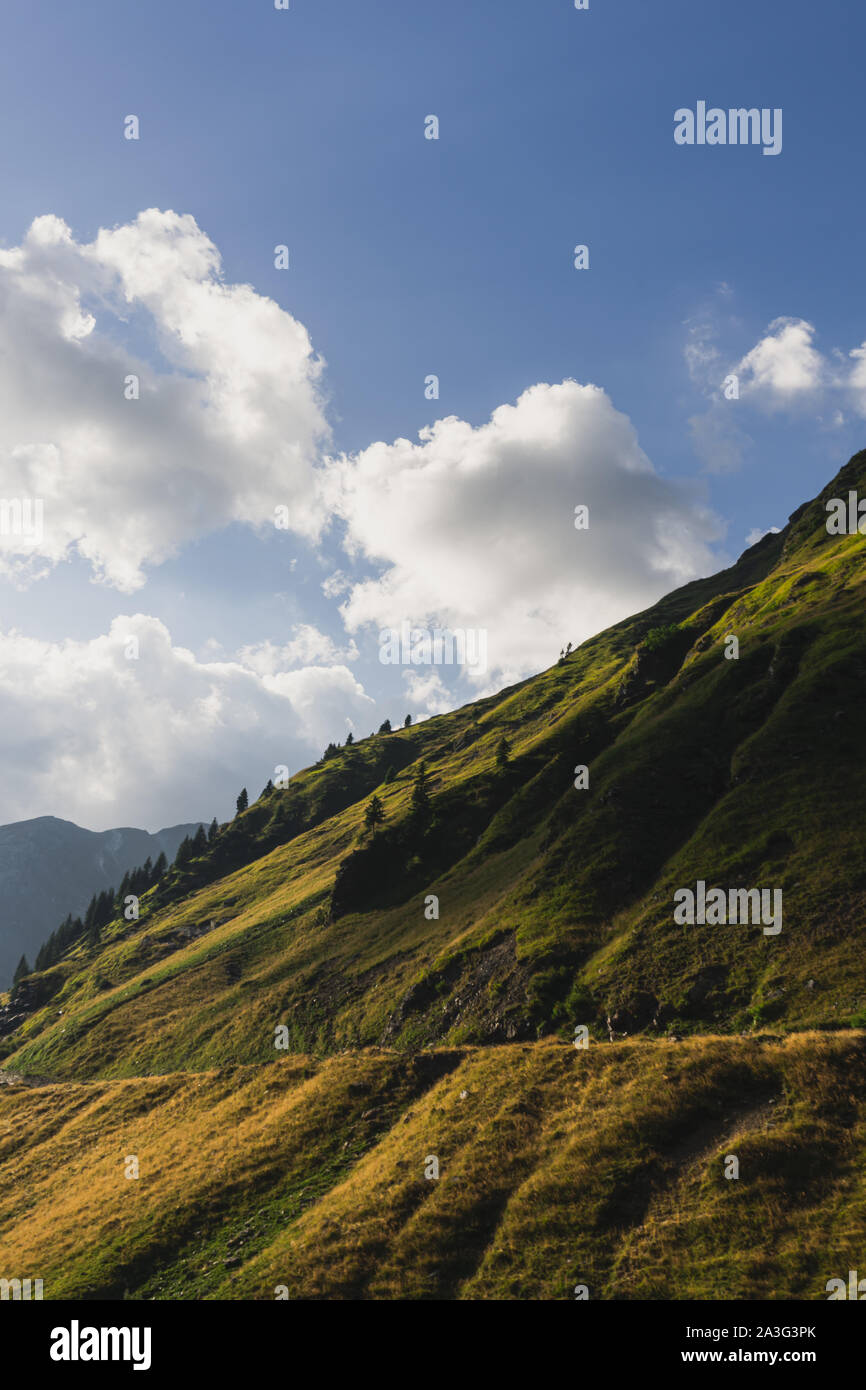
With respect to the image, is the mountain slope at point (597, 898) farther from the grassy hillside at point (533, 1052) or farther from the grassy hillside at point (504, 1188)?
the grassy hillside at point (504, 1188)

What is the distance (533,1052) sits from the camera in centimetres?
3534

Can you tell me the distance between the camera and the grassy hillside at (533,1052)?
22.7 meters

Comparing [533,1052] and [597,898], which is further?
[597,898]

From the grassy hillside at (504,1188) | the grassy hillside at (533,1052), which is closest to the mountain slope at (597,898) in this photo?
the grassy hillside at (533,1052)

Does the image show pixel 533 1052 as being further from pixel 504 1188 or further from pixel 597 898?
pixel 597 898

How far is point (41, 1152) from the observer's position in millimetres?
50594

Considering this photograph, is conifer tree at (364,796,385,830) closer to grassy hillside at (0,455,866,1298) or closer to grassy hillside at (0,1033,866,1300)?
grassy hillside at (0,455,866,1298)

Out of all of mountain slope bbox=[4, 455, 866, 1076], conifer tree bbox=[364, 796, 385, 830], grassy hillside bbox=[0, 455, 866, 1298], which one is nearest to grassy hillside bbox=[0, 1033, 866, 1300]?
grassy hillside bbox=[0, 455, 866, 1298]

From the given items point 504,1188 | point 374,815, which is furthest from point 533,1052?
point 374,815

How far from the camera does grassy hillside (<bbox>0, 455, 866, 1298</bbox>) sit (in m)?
22.7

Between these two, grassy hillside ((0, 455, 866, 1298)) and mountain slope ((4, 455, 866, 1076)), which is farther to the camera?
mountain slope ((4, 455, 866, 1076))
